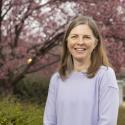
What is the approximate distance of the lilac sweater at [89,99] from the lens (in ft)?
10.3

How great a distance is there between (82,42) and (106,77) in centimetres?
28

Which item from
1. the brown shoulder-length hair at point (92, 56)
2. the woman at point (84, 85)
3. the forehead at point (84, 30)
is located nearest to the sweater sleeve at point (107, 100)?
the woman at point (84, 85)

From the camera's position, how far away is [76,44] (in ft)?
10.6

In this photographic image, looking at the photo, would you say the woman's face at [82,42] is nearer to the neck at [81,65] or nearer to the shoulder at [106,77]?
the neck at [81,65]

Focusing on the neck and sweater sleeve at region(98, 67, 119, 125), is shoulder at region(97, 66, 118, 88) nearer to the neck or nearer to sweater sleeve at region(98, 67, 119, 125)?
sweater sleeve at region(98, 67, 119, 125)

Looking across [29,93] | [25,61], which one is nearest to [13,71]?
[25,61]

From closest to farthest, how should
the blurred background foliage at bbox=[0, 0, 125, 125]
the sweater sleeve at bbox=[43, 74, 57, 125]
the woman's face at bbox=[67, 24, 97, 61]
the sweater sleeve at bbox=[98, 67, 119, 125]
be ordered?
1. the sweater sleeve at bbox=[98, 67, 119, 125]
2. the woman's face at bbox=[67, 24, 97, 61]
3. the sweater sleeve at bbox=[43, 74, 57, 125]
4. the blurred background foliage at bbox=[0, 0, 125, 125]

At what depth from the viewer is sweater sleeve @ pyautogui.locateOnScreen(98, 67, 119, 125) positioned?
→ 3.11m

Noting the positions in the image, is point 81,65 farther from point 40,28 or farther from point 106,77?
point 40,28

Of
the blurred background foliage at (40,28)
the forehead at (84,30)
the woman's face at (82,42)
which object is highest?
the forehead at (84,30)

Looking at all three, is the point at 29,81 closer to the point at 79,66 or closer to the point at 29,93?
the point at 29,93

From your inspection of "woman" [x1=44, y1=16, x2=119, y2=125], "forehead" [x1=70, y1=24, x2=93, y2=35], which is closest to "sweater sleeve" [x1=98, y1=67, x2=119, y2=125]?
"woman" [x1=44, y1=16, x2=119, y2=125]

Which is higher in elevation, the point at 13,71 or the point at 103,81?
the point at 103,81

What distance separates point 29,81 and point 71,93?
50.5 ft
